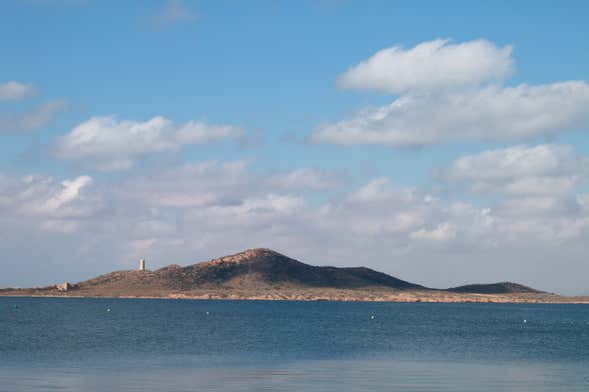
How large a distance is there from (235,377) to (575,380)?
22.6 meters

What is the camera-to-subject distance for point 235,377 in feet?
176

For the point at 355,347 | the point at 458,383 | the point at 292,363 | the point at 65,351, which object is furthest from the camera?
→ the point at 355,347

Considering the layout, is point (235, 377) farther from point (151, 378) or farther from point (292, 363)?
point (292, 363)

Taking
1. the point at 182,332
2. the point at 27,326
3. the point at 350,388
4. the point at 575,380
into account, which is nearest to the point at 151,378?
the point at 350,388

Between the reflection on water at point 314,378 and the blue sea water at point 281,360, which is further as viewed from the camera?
the blue sea water at point 281,360

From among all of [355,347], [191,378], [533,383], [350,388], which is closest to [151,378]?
[191,378]

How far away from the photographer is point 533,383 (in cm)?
5372

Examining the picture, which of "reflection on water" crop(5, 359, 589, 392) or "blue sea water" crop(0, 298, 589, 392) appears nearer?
"reflection on water" crop(5, 359, 589, 392)

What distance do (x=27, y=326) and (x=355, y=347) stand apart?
1993 inches

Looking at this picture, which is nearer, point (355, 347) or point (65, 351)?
point (65, 351)

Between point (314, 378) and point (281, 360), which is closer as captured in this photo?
point (314, 378)

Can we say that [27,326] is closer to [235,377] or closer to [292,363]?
[292,363]

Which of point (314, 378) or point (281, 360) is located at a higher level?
point (281, 360)

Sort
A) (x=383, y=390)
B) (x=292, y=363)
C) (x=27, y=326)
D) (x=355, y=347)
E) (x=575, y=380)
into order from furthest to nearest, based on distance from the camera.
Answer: (x=27, y=326) < (x=355, y=347) < (x=292, y=363) < (x=575, y=380) < (x=383, y=390)
